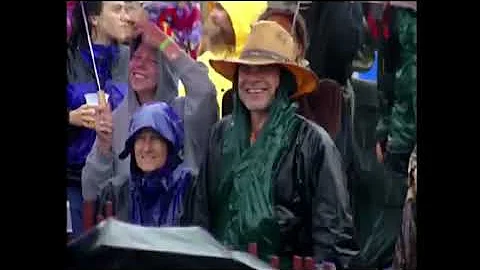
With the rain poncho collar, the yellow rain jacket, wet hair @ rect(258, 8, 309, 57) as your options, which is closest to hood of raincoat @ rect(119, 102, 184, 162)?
the rain poncho collar

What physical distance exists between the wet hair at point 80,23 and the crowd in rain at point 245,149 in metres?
0.01

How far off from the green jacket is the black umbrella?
90cm

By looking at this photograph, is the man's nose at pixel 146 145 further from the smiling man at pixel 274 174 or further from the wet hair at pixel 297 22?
the wet hair at pixel 297 22

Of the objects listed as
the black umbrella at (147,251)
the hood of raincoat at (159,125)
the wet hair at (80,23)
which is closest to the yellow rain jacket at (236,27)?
the hood of raincoat at (159,125)

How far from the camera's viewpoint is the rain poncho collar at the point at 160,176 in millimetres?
4277

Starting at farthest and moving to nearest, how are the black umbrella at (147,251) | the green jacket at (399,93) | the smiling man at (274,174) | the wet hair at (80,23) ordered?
the green jacket at (399,93), the wet hair at (80,23), the smiling man at (274,174), the black umbrella at (147,251)

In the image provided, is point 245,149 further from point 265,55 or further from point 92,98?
point 92,98

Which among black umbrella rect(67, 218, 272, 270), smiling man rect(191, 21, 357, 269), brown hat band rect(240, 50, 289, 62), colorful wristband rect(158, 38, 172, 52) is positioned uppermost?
colorful wristband rect(158, 38, 172, 52)

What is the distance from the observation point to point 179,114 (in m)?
4.32

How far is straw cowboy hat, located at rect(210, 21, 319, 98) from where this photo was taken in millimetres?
4320

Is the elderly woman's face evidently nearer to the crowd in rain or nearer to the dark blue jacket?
the crowd in rain

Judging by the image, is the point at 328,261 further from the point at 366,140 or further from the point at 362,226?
the point at 366,140

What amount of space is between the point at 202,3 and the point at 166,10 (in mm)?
196
